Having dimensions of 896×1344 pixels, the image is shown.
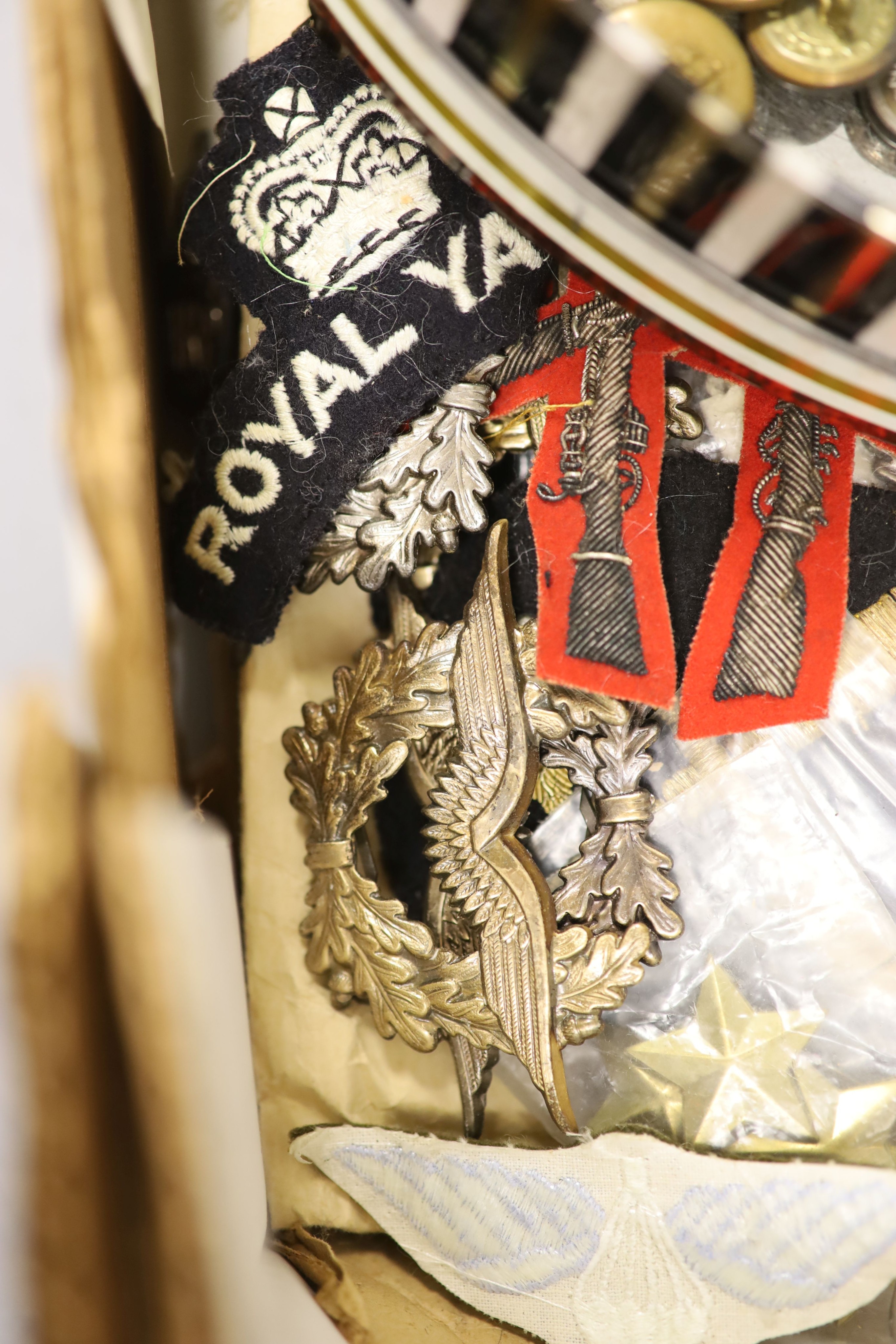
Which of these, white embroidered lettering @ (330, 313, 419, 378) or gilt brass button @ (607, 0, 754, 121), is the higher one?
gilt brass button @ (607, 0, 754, 121)

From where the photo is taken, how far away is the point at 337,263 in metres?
0.42

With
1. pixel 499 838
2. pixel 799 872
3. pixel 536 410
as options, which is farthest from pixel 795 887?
pixel 536 410

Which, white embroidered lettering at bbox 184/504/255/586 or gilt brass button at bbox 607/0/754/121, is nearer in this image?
gilt brass button at bbox 607/0/754/121

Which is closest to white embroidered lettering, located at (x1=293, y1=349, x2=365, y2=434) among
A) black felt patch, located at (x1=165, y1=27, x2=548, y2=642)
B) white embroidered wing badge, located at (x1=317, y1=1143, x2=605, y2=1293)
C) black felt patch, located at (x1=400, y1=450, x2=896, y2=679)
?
black felt patch, located at (x1=165, y1=27, x2=548, y2=642)

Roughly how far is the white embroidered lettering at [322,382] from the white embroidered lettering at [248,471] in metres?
0.03

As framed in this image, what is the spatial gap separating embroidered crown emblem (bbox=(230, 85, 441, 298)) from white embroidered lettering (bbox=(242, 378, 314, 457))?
0.05 m

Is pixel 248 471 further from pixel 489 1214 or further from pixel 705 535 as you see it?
pixel 489 1214

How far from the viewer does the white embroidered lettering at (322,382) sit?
43 cm

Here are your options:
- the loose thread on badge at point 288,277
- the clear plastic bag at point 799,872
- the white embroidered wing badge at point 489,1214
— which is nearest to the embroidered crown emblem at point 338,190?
the loose thread on badge at point 288,277

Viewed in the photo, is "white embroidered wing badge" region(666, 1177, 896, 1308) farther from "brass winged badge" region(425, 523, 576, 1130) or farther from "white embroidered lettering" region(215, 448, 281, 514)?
"white embroidered lettering" region(215, 448, 281, 514)

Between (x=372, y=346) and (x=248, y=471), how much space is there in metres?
0.08

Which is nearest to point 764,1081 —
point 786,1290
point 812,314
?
point 786,1290

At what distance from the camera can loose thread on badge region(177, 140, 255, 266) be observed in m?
0.43

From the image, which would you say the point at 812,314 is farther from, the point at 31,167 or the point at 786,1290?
the point at 786,1290
